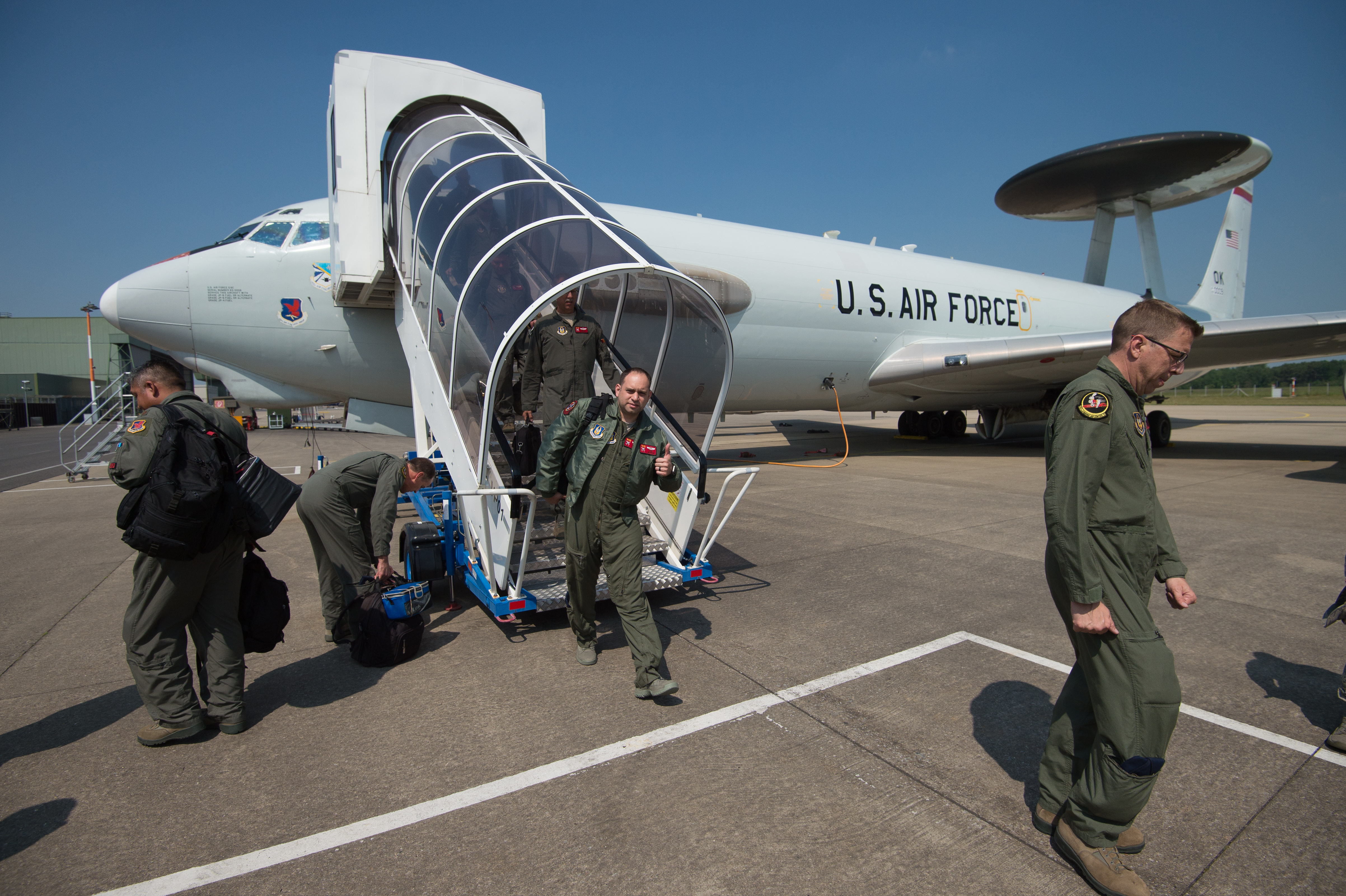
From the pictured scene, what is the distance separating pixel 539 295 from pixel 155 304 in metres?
6.68

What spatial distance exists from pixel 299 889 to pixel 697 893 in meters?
1.30

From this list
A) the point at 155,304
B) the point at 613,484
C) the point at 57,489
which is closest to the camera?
the point at 613,484

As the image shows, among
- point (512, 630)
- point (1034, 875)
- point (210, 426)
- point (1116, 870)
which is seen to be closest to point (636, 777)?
point (1034, 875)

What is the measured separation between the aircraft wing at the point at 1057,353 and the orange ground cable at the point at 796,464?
100cm

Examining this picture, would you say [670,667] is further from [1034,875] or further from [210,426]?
[210,426]

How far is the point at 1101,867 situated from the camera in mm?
2080

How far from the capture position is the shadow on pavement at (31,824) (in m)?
2.38

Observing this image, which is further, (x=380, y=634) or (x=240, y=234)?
(x=240, y=234)

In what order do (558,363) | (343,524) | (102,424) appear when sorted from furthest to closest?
1. (102,424)
2. (558,363)
3. (343,524)

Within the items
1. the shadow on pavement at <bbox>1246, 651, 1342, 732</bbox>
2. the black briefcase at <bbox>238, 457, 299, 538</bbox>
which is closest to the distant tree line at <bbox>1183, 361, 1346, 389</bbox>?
the shadow on pavement at <bbox>1246, 651, 1342, 732</bbox>

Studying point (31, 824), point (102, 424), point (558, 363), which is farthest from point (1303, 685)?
point (102, 424)

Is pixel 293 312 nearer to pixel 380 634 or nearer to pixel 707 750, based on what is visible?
pixel 380 634

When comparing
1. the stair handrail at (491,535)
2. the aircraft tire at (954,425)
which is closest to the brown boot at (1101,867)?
the stair handrail at (491,535)

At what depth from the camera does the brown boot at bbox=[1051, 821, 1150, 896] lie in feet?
6.63
